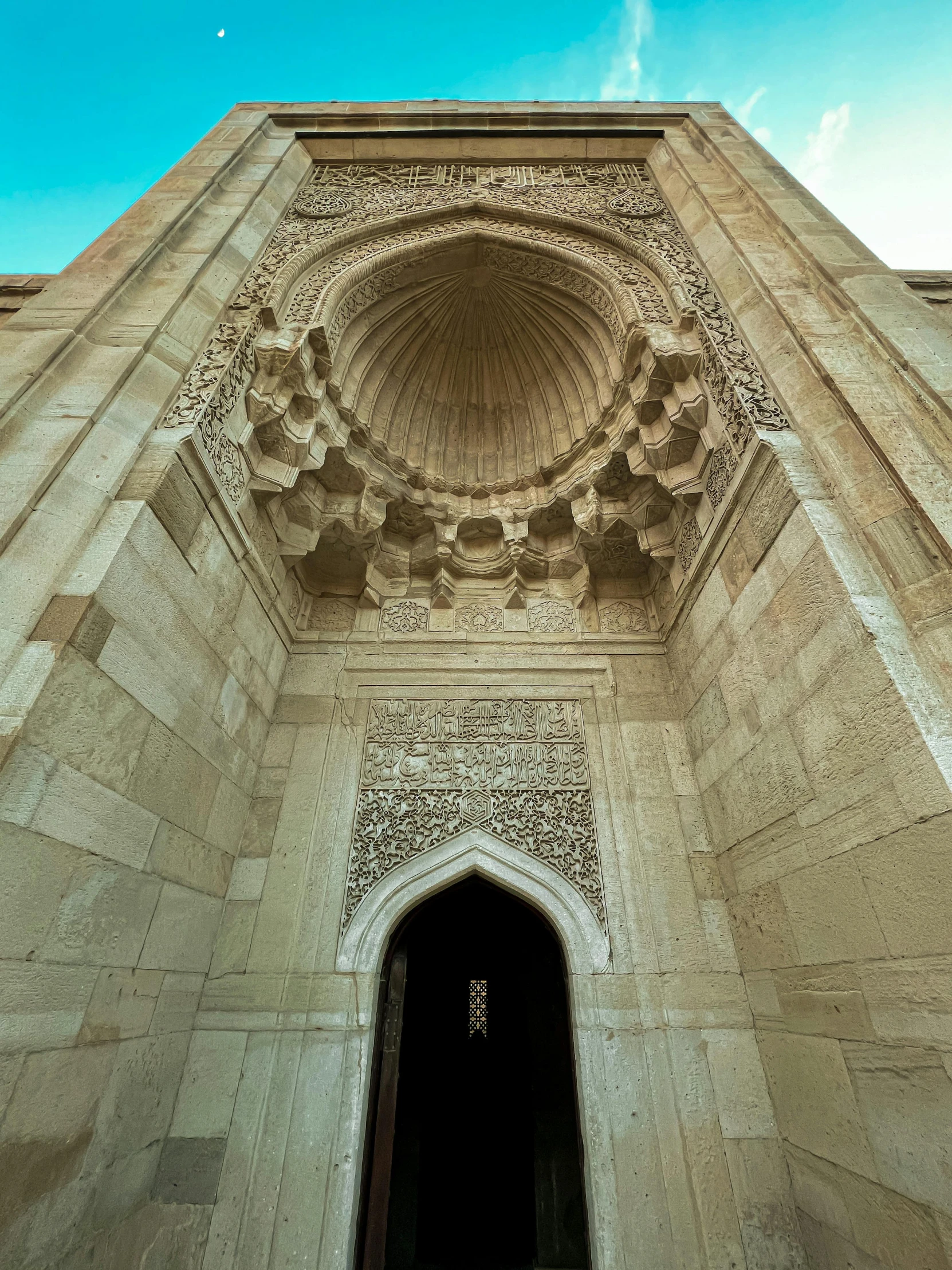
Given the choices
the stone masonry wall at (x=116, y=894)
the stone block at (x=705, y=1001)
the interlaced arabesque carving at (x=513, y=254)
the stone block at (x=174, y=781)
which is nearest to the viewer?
the stone masonry wall at (x=116, y=894)

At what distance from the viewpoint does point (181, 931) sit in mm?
2527

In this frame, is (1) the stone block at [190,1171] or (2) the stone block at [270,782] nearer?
(1) the stone block at [190,1171]

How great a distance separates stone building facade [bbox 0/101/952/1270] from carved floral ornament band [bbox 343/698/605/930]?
0.02m

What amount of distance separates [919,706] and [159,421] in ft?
10.9

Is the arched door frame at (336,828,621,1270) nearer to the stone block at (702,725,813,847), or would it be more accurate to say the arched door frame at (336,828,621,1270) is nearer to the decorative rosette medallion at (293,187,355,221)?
the stone block at (702,725,813,847)

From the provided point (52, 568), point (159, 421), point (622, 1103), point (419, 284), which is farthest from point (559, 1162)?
point (419, 284)

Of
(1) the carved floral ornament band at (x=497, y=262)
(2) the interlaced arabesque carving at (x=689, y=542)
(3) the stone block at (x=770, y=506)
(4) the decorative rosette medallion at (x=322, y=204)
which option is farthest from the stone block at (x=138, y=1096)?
(4) the decorative rosette medallion at (x=322, y=204)

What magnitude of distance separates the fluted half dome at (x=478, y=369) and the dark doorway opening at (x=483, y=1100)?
3.29 meters

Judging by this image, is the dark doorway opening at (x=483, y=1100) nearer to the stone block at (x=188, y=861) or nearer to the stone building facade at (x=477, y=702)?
the stone building facade at (x=477, y=702)

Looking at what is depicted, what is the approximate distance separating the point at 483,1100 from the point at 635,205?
8.92 meters

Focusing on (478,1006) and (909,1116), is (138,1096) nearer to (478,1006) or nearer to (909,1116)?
(909,1116)

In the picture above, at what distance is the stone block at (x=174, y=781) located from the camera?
2302mm

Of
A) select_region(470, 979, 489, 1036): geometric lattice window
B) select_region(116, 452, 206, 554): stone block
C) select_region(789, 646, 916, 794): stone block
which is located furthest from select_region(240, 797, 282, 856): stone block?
select_region(470, 979, 489, 1036): geometric lattice window

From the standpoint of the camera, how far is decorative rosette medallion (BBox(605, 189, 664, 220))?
14.5ft
